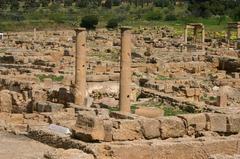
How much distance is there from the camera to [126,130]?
15.3 metres

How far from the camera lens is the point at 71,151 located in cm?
1328

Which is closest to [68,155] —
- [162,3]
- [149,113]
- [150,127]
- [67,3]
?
[150,127]

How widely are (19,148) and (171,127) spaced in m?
3.57

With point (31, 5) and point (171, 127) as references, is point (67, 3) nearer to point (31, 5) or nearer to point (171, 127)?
point (31, 5)

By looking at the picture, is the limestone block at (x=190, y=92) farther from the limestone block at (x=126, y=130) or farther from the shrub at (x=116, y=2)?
the shrub at (x=116, y=2)

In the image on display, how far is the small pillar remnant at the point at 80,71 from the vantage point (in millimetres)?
23141

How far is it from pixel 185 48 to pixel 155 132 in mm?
32510

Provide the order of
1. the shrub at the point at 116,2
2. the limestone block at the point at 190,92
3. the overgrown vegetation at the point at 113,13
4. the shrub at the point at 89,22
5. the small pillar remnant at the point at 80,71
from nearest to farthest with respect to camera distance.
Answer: the small pillar remnant at the point at 80,71
the limestone block at the point at 190,92
the shrub at the point at 89,22
the overgrown vegetation at the point at 113,13
the shrub at the point at 116,2

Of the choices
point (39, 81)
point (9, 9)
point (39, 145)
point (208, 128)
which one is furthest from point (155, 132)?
point (9, 9)

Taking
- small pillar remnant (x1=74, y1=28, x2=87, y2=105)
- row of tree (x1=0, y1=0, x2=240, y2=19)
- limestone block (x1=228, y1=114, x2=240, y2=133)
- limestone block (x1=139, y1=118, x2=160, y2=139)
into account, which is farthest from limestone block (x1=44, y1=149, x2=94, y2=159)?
row of tree (x1=0, y1=0, x2=240, y2=19)

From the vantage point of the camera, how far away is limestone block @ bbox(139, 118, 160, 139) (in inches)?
614

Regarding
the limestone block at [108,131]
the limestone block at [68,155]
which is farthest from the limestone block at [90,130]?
the limestone block at [68,155]

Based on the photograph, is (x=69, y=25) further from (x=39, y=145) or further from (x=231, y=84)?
(x=39, y=145)

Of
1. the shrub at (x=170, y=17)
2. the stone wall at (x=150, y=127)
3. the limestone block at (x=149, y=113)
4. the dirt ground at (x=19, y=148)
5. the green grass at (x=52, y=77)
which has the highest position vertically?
the stone wall at (x=150, y=127)
